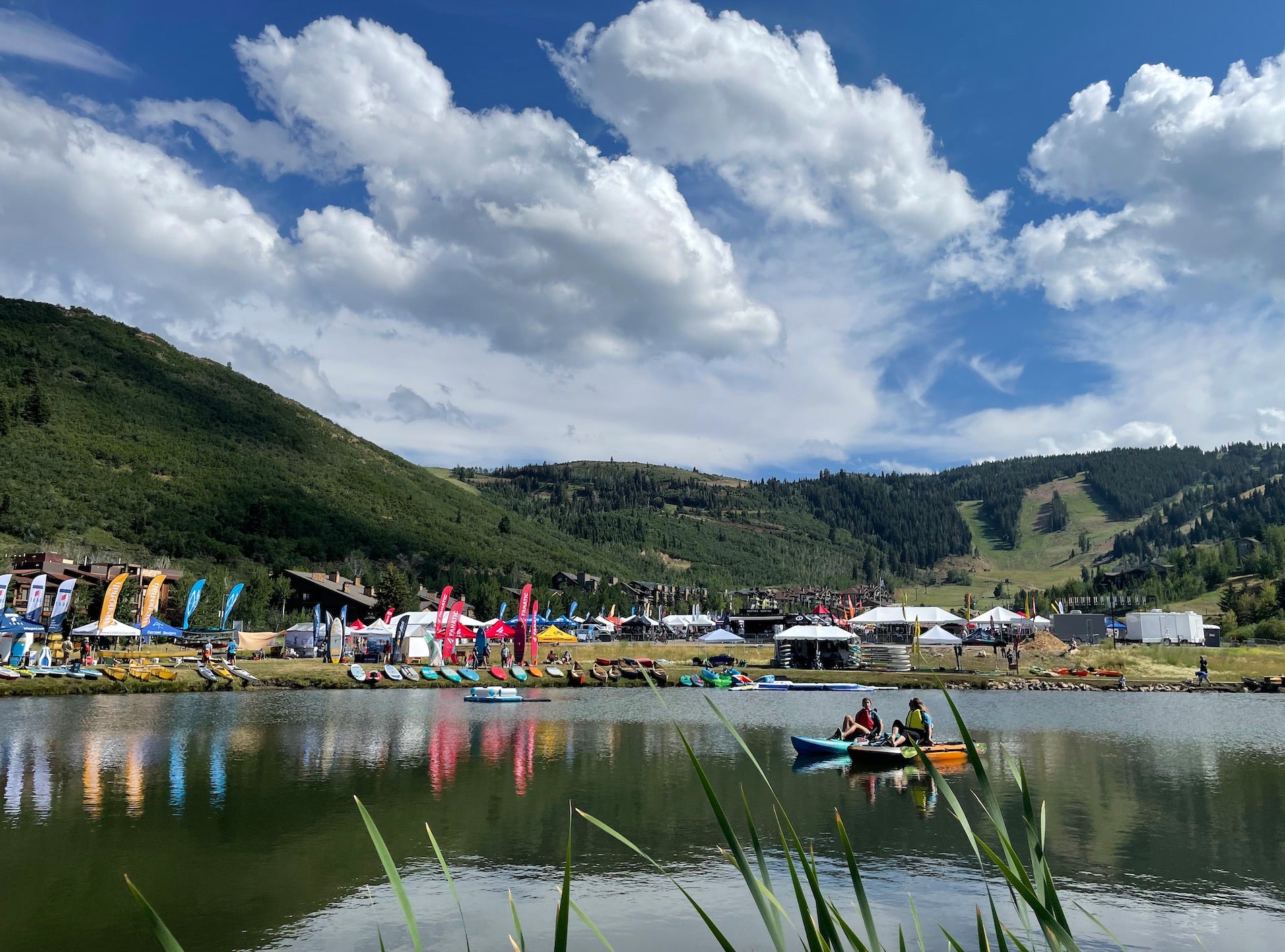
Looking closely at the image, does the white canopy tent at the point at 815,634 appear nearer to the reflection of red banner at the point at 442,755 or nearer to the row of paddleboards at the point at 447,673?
the row of paddleboards at the point at 447,673

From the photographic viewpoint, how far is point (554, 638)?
82.9 metres

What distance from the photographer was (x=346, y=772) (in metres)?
24.5

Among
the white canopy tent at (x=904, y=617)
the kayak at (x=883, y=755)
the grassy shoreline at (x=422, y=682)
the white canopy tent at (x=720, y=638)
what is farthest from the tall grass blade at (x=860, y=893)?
the white canopy tent at (x=904, y=617)

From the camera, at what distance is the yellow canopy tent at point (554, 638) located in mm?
82688

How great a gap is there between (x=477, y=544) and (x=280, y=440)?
4705cm

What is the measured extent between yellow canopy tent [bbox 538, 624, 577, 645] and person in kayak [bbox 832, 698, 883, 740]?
56708mm

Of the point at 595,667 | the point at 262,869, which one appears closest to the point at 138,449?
the point at 595,667

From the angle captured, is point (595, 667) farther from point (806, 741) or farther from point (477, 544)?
point (477, 544)

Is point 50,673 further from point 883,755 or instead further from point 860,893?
point 860,893

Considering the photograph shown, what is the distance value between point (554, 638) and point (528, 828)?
2575 inches

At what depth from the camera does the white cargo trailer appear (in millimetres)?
99500

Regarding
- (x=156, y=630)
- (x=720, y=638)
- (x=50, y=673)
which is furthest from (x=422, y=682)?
(x=720, y=638)

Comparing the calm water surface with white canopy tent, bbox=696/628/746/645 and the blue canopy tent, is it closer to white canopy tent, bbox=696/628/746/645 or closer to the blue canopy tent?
the blue canopy tent

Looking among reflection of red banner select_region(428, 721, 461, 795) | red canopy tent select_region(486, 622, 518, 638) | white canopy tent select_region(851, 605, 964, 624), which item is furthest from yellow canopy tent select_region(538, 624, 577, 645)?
reflection of red banner select_region(428, 721, 461, 795)
